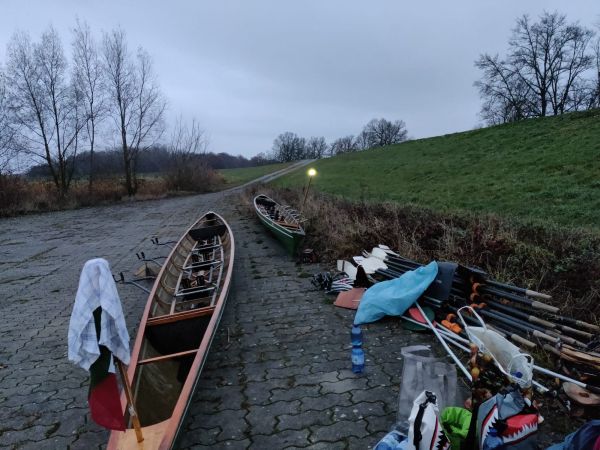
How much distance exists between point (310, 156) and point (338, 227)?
276ft

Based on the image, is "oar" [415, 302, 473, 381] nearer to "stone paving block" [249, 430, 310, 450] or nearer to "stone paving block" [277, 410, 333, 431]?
"stone paving block" [277, 410, 333, 431]

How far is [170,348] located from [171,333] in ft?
0.55

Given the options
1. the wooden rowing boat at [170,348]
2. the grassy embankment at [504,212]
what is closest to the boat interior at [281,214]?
the grassy embankment at [504,212]

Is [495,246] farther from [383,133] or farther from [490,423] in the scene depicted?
[383,133]

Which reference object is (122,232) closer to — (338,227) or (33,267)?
(33,267)

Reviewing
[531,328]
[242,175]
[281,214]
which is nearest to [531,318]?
[531,328]

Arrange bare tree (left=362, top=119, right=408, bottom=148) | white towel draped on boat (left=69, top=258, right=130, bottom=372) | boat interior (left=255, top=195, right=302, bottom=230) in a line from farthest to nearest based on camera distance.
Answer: bare tree (left=362, top=119, right=408, bottom=148)
boat interior (left=255, top=195, right=302, bottom=230)
white towel draped on boat (left=69, top=258, right=130, bottom=372)

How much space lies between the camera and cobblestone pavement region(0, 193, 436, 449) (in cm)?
306

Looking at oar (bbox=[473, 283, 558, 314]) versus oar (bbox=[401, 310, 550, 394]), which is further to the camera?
oar (bbox=[473, 283, 558, 314])

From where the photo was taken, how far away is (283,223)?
1070 centimetres

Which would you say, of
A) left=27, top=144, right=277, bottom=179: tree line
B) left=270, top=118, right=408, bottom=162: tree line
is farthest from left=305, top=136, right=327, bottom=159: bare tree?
left=27, top=144, right=277, bottom=179: tree line

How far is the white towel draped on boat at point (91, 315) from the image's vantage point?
2090mm

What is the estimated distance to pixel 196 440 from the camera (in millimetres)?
2971

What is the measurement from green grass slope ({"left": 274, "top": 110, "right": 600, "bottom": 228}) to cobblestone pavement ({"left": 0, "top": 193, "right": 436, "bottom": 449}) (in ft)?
19.5
